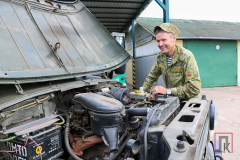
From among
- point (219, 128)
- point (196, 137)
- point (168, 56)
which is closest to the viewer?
point (196, 137)

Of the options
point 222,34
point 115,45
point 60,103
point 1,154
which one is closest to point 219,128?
point 115,45

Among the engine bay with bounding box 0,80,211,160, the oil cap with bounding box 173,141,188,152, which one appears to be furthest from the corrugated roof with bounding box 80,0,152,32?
the oil cap with bounding box 173,141,188,152

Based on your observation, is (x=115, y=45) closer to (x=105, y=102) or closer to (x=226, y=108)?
(x=105, y=102)

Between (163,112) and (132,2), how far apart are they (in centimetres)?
746

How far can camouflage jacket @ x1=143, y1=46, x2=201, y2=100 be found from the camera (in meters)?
2.39

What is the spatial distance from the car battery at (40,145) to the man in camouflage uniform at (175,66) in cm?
128

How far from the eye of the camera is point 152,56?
27.7 ft

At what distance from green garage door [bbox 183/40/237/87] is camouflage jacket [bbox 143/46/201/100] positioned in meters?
7.06

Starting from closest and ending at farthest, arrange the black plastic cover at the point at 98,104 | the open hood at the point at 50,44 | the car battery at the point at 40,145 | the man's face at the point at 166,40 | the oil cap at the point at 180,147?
the oil cap at the point at 180,147
the car battery at the point at 40,145
the black plastic cover at the point at 98,104
the open hood at the point at 50,44
the man's face at the point at 166,40

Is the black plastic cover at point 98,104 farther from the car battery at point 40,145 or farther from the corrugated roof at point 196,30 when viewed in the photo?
the corrugated roof at point 196,30

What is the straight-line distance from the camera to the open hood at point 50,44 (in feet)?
5.77

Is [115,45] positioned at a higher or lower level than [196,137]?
higher

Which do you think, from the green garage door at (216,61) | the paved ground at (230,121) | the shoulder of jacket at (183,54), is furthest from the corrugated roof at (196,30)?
the shoulder of jacket at (183,54)

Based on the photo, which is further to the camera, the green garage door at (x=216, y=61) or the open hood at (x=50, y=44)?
the green garage door at (x=216, y=61)
